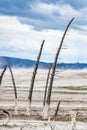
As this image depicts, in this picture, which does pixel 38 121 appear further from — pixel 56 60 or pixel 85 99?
pixel 85 99

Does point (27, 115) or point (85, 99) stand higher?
point (85, 99)

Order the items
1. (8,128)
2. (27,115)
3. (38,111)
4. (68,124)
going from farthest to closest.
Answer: (38,111) < (27,115) < (68,124) < (8,128)

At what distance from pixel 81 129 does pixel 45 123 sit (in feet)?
17.5

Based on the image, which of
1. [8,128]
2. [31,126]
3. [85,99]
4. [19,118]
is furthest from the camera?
[85,99]

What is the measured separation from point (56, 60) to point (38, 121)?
373 inches

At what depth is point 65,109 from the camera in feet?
230

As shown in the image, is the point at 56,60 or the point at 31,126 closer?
the point at 31,126

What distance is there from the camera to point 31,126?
48.9 m

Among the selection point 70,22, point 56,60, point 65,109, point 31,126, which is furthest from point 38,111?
point 31,126

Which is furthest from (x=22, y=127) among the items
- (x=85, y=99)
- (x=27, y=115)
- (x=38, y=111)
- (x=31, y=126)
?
(x=85, y=99)

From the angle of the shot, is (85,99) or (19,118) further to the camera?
(85,99)

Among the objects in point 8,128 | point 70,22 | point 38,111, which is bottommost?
point 8,128

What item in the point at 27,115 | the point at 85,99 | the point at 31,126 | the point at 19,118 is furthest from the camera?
the point at 85,99

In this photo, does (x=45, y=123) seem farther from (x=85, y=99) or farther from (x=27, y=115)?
(x=85, y=99)
